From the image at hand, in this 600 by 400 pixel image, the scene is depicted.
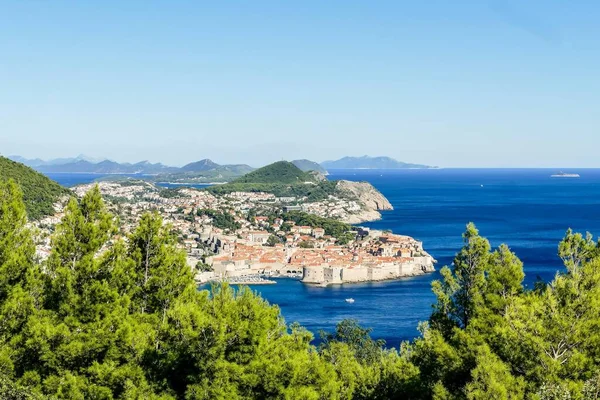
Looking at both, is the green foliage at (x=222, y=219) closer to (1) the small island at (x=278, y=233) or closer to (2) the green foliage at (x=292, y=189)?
(1) the small island at (x=278, y=233)

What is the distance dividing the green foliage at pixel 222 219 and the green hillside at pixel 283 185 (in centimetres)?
2651

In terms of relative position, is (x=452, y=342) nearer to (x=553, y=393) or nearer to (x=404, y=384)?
(x=404, y=384)

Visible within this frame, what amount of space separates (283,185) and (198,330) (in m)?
104

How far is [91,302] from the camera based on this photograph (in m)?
8.01

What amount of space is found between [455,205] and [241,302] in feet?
273

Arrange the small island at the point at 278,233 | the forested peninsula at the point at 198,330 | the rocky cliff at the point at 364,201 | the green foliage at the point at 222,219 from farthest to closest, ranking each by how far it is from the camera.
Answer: the rocky cliff at the point at 364,201, the green foliage at the point at 222,219, the small island at the point at 278,233, the forested peninsula at the point at 198,330

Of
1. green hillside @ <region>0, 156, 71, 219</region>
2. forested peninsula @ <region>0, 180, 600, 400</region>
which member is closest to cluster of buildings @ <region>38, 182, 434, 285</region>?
green hillside @ <region>0, 156, 71, 219</region>

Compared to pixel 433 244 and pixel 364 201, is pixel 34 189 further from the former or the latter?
pixel 364 201

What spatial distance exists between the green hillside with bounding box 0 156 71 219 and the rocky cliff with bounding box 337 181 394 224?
3904 cm

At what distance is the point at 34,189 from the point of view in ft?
161

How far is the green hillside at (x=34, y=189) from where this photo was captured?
45.1 metres

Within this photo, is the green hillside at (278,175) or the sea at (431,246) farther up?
A: the green hillside at (278,175)

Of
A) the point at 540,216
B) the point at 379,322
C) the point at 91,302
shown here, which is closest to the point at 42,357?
the point at 91,302

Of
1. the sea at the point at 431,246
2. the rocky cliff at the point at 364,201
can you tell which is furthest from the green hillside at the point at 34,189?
the rocky cliff at the point at 364,201
